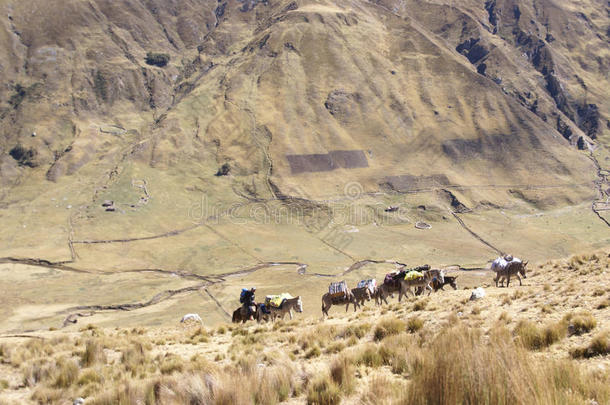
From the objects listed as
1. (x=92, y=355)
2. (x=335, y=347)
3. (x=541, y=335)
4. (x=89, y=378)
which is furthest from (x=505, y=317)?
(x=92, y=355)

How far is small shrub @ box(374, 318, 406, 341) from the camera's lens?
1243cm

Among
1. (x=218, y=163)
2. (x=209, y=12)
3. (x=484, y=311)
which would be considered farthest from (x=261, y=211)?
(x=209, y=12)

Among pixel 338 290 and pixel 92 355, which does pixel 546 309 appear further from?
pixel 338 290

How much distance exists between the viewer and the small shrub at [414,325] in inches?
489

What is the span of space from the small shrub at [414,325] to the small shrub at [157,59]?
16220 cm

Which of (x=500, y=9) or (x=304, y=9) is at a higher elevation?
(x=500, y=9)

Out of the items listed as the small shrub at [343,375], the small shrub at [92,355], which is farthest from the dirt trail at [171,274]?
the small shrub at [343,375]

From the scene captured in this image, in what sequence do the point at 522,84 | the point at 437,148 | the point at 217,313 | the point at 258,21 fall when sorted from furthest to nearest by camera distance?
1. the point at 258,21
2. the point at 522,84
3. the point at 437,148
4. the point at 217,313

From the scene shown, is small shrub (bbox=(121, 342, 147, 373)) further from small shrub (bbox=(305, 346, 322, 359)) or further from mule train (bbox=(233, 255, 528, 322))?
mule train (bbox=(233, 255, 528, 322))

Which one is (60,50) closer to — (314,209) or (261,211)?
(261,211)

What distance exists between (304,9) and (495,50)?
251 ft

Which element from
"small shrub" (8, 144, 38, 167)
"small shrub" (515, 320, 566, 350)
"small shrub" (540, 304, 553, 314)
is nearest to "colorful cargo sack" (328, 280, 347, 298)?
"small shrub" (540, 304, 553, 314)

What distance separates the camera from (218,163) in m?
112

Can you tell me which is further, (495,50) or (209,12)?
(209,12)
